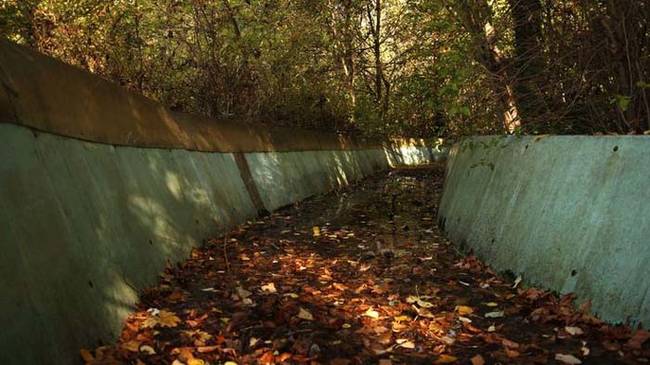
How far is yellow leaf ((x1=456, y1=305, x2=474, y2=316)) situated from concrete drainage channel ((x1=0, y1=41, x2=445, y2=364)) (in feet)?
8.28

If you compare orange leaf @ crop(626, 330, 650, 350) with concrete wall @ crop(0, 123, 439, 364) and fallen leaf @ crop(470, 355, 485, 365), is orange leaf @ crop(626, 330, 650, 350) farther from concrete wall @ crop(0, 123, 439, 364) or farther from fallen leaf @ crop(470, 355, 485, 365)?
concrete wall @ crop(0, 123, 439, 364)

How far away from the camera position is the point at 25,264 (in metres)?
2.90

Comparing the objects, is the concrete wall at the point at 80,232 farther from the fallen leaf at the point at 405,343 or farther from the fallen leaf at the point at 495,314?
the fallen leaf at the point at 495,314

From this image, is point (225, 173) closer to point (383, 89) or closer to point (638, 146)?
point (638, 146)

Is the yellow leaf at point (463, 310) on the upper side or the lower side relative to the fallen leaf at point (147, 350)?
lower

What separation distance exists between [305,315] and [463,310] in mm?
1264

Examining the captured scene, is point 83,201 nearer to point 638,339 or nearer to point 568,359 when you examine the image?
point 568,359

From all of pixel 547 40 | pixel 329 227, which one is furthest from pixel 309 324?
pixel 329 227

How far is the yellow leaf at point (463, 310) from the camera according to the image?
4.46m

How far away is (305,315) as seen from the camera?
4379 mm

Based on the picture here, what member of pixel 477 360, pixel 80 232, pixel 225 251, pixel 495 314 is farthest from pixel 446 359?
pixel 225 251

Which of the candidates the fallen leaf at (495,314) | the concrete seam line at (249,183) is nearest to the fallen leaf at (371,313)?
the fallen leaf at (495,314)

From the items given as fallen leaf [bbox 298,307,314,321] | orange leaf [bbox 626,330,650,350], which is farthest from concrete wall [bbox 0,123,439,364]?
orange leaf [bbox 626,330,650,350]

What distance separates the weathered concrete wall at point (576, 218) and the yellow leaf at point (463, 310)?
1.86ft
